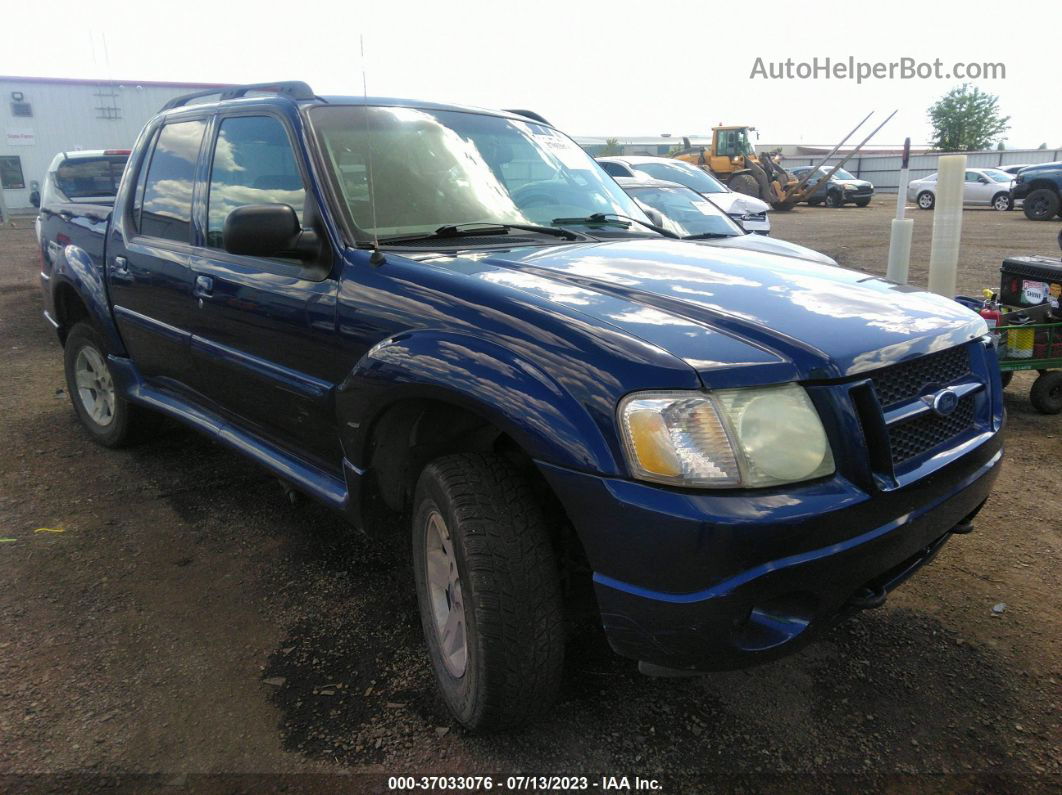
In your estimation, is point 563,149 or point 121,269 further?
point 121,269

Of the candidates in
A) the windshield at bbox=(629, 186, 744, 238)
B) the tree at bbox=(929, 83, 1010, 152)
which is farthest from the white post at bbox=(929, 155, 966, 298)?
the tree at bbox=(929, 83, 1010, 152)

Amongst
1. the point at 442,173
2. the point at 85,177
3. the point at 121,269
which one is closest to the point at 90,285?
the point at 121,269

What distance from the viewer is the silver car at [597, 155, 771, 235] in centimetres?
1055

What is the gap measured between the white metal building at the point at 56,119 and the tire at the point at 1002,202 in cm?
3027

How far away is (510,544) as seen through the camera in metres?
2.04

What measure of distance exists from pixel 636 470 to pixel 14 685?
7.11 feet

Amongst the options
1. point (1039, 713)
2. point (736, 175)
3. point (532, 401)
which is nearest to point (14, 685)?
point (532, 401)

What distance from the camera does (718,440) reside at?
1805mm

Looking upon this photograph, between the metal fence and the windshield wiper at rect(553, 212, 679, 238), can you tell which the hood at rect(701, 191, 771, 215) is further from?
the metal fence

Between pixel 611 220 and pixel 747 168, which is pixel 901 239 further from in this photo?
pixel 747 168

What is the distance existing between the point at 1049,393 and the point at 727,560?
4588 mm

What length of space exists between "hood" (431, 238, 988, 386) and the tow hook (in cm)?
55

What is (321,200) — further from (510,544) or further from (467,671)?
(467,671)

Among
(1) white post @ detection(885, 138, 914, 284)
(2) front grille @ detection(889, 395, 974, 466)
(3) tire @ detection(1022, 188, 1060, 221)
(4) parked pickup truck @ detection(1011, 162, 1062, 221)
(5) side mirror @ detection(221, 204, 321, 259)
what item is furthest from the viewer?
(3) tire @ detection(1022, 188, 1060, 221)
